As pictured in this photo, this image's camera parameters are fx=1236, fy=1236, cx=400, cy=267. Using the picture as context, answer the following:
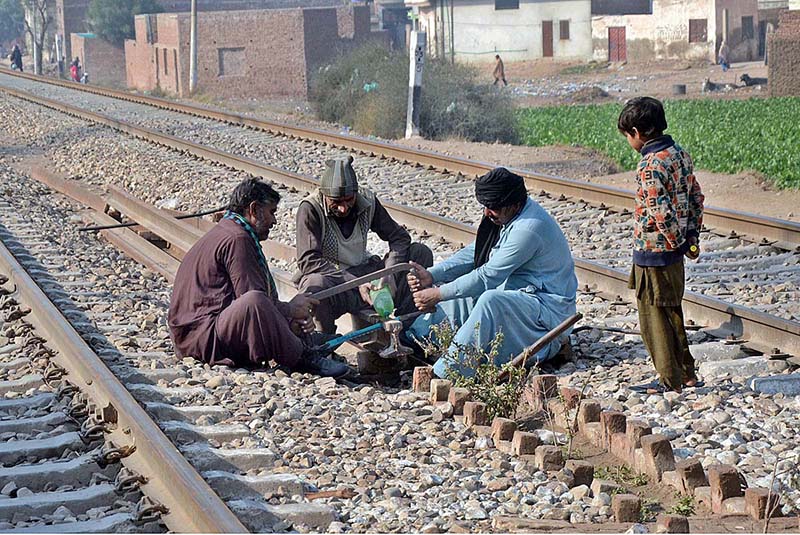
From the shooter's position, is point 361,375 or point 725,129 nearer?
point 361,375

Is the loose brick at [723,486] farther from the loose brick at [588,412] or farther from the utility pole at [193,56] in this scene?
the utility pole at [193,56]

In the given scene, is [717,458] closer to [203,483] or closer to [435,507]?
[435,507]

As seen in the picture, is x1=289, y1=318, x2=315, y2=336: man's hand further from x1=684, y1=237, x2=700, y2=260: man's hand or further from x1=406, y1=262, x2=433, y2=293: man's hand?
x1=684, y1=237, x2=700, y2=260: man's hand

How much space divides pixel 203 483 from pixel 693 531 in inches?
71.8

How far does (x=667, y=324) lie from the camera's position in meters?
6.42

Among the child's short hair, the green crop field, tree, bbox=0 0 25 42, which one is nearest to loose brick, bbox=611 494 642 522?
the child's short hair

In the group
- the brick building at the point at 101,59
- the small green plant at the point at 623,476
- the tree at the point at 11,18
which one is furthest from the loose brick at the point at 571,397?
the tree at the point at 11,18

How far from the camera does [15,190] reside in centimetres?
1595

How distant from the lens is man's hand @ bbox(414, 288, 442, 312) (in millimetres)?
7121

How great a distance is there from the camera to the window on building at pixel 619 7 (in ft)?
200

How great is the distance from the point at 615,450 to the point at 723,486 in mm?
820

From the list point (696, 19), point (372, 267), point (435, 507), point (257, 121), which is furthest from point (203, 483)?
point (696, 19)

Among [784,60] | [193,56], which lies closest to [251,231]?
[784,60]

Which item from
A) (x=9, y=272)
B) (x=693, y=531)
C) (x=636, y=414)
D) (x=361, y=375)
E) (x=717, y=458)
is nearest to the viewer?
(x=693, y=531)
